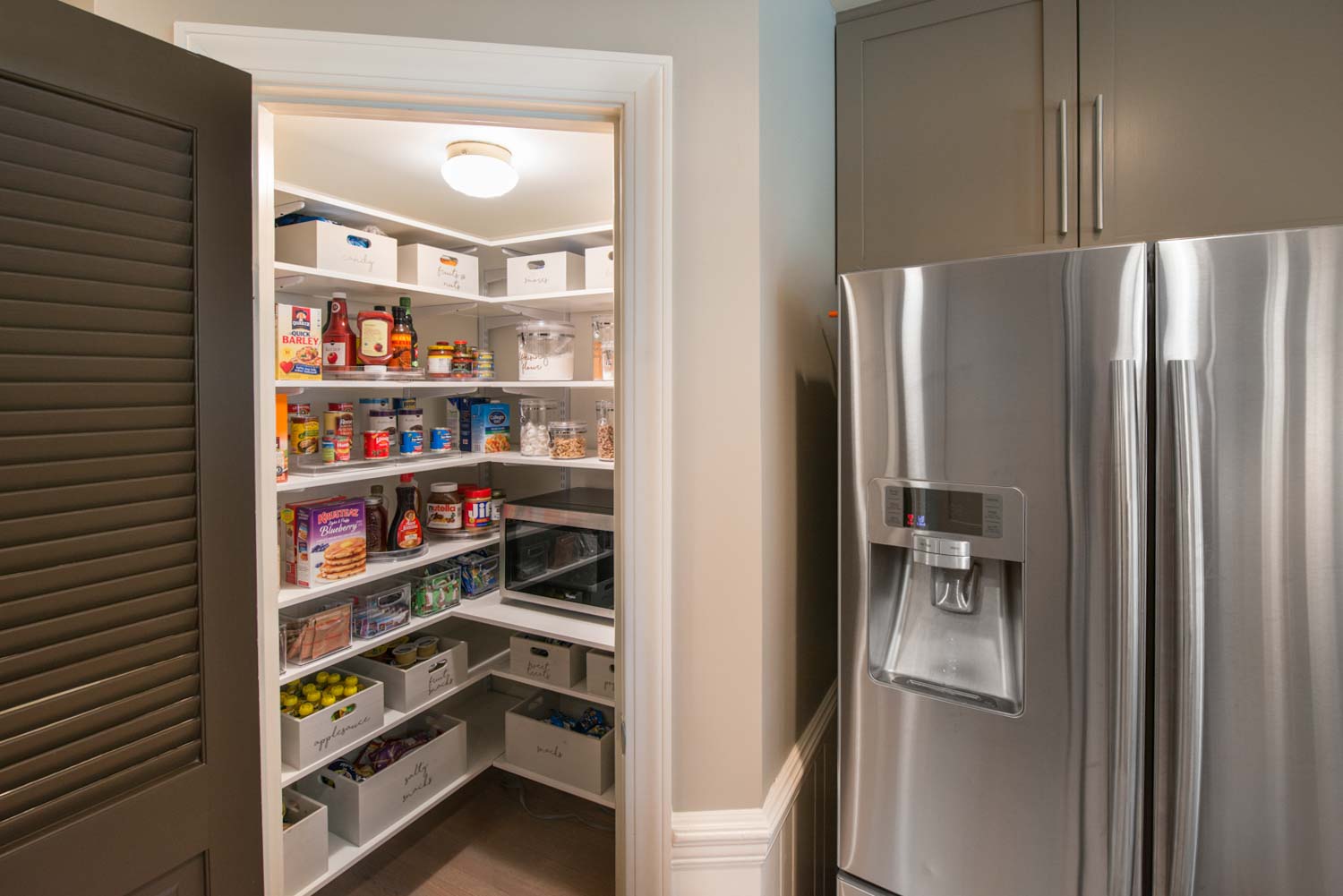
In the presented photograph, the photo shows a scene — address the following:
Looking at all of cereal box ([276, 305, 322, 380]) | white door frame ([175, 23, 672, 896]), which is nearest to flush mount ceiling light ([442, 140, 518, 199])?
→ cereal box ([276, 305, 322, 380])

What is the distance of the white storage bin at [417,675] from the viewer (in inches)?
83.4

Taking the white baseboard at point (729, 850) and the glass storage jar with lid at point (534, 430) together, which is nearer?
the white baseboard at point (729, 850)

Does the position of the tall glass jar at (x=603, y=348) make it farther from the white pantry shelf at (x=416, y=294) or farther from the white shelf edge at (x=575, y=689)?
the white shelf edge at (x=575, y=689)

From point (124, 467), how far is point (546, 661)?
1675 mm

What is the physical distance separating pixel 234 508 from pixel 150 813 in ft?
1.41

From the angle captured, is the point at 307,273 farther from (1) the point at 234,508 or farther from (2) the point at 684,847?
(2) the point at 684,847

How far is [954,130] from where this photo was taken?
1.38m

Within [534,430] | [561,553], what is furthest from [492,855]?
[534,430]

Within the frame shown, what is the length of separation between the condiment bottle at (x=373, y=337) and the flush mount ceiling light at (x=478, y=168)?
0.51 m

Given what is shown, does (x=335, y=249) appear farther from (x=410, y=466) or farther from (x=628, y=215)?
(x=628, y=215)

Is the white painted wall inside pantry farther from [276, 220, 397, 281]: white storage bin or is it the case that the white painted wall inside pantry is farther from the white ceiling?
[276, 220, 397, 281]: white storage bin

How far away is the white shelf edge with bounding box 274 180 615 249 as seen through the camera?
1764mm

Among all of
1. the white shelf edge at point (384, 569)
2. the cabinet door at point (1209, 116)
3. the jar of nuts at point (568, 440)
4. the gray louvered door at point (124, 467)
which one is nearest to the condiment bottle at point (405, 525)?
the white shelf edge at point (384, 569)

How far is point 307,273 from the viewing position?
5.87 feet
